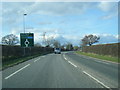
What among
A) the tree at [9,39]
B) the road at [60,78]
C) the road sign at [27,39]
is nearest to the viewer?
the road at [60,78]

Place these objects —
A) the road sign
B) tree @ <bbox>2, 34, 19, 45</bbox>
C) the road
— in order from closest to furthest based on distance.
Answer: the road < the road sign < tree @ <bbox>2, 34, 19, 45</bbox>

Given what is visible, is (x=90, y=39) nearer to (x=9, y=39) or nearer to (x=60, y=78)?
(x=9, y=39)

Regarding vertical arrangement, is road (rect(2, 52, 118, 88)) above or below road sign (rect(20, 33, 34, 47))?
below

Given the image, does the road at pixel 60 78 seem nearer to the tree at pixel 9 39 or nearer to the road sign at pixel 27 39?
the road sign at pixel 27 39

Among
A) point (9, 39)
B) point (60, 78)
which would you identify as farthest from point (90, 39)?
point (60, 78)

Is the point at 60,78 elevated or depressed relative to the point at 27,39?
depressed

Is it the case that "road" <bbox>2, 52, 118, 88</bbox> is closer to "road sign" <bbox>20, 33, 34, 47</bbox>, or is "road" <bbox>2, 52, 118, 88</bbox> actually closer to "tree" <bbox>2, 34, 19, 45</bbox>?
"road sign" <bbox>20, 33, 34, 47</bbox>

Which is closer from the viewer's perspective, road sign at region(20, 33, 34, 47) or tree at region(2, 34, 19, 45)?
road sign at region(20, 33, 34, 47)

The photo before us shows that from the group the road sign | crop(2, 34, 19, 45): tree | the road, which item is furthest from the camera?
crop(2, 34, 19, 45): tree

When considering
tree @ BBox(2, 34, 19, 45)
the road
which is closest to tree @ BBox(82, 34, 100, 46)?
tree @ BBox(2, 34, 19, 45)

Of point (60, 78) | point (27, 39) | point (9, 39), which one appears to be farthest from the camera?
point (9, 39)

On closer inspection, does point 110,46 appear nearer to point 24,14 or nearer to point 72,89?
point 24,14

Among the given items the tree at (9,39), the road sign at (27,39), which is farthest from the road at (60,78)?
the tree at (9,39)

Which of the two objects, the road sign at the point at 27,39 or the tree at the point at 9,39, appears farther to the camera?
the tree at the point at 9,39
